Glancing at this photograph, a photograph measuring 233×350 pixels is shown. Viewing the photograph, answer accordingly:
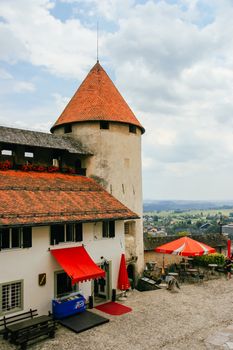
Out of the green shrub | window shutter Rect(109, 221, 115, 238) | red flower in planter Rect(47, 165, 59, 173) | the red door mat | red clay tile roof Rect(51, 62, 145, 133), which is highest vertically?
red clay tile roof Rect(51, 62, 145, 133)

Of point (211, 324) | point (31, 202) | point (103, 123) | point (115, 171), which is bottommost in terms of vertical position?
point (211, 324)

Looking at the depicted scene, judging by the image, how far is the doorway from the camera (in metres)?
20.2

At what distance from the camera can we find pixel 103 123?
976 inches

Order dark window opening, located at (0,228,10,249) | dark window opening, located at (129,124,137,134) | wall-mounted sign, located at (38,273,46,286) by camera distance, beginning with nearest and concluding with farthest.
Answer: dark window opening, located at (0,228,10,249) → wall-mounted sign, located at (38,273,46,286) → dark window opening, located at (129,124,137,134)

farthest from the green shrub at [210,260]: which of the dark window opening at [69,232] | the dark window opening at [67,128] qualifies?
the dark window opening at [67,128]

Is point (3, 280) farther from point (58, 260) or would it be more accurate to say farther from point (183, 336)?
point (183, 336)

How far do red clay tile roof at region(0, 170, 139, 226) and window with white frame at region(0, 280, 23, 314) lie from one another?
10.1ft

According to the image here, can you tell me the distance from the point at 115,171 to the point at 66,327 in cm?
1198

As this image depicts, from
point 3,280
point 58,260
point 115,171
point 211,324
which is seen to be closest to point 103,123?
point 115,171

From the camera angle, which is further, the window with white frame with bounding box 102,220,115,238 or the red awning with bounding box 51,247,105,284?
the window with white frame with bounding box 102,220,115,238

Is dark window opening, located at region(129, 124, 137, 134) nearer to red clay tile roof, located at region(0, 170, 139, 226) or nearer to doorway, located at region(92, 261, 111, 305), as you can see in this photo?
red clay tile roof, located at region(0, 170, 139, 226)

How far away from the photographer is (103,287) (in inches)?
818

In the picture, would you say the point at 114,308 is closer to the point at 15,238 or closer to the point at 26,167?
the point at 15,238

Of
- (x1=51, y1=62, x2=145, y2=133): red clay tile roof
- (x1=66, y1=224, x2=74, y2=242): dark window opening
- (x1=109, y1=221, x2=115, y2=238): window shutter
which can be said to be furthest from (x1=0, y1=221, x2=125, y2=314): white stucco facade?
(x1=51, y1=62, x2=145, y2=133): red clay tile roof
